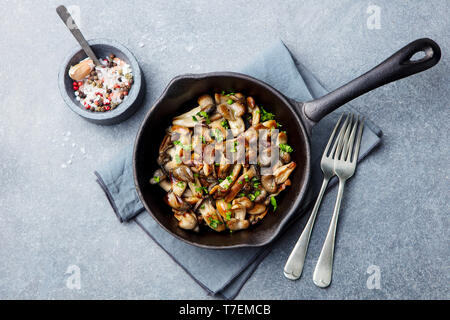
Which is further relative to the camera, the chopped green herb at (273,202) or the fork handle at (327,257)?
the fork handle at (327,257)

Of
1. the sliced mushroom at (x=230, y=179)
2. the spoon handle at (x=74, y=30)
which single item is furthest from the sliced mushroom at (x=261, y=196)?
A: the spoon handle at (x=74, y=30)

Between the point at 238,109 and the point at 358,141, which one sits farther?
the point at 358,141

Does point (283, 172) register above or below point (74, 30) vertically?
below

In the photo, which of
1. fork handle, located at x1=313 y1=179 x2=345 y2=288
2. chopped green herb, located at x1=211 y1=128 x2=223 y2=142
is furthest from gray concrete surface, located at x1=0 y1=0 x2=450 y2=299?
chopped green herb, located at x1=211 y1=128 x2=223 y2=142

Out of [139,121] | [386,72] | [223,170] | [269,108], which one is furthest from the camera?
[139,121]

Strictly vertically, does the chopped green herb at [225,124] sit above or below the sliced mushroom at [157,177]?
above

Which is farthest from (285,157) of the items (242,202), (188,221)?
(188,221)

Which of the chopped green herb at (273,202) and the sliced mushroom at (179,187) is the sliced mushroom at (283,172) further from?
the sliced mushroom at (179,187)

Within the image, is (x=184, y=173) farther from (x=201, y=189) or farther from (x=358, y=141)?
(x=358, y=141)
